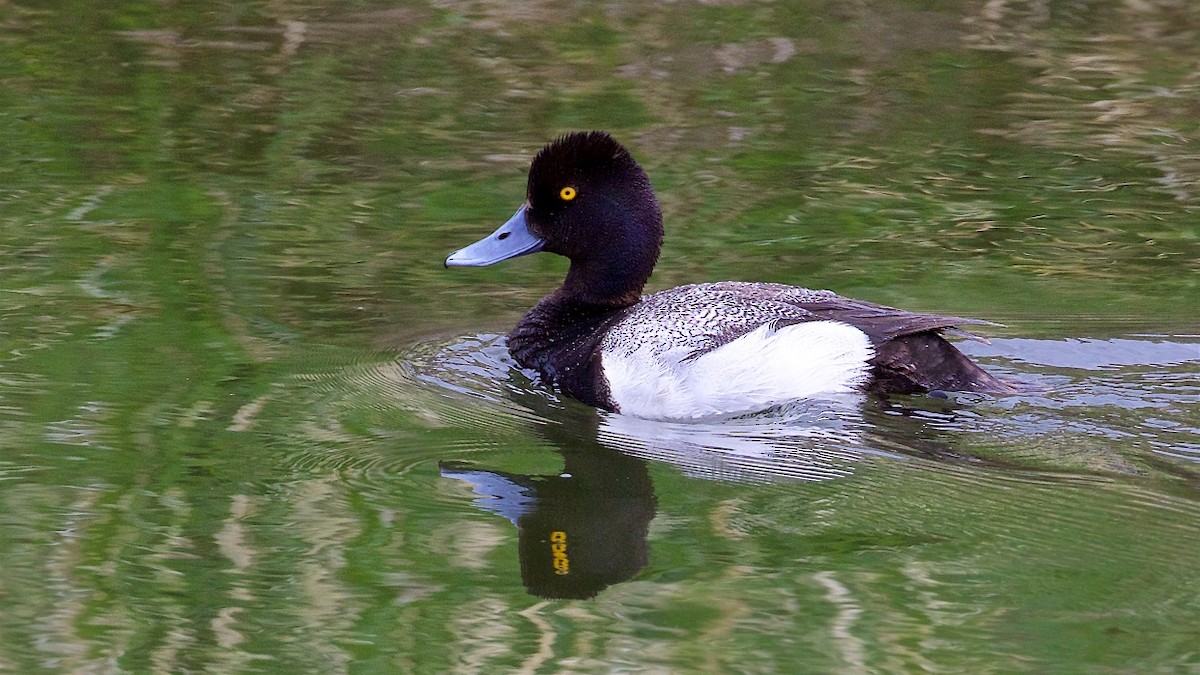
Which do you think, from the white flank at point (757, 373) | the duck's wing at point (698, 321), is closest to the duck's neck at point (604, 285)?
the duck's wing at point (698, 321)

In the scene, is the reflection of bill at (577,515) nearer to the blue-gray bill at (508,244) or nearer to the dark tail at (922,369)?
the dark tail at (922,369)

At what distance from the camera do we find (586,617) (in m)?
4.98

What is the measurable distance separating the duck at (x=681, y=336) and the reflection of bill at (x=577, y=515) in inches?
23.9

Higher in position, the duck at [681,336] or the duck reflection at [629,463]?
the duck at [681,336]

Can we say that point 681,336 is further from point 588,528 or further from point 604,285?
point 588,528

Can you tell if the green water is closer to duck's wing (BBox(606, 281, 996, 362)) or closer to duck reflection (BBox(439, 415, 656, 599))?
duck reflection (BBox(439, 415, 656, 599))

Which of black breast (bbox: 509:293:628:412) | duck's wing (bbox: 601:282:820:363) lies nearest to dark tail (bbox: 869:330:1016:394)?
duck's wing (bbox: 601:282:820:363)

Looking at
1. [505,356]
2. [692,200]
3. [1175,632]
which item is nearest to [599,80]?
[692,200]

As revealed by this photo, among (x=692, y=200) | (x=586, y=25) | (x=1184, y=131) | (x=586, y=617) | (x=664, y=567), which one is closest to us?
(x=586, y=617)

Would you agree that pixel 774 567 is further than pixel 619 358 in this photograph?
No

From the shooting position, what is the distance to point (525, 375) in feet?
24.9

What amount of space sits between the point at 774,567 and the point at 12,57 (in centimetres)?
Result: 945

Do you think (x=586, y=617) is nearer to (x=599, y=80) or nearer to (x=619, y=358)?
(x=619, y=358)

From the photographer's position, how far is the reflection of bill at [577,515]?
5.32 meters
